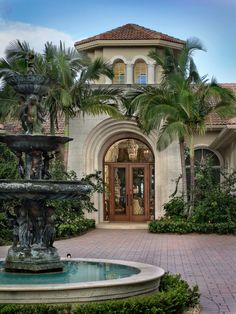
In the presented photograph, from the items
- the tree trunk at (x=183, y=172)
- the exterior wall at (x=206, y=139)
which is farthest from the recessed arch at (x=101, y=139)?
the exterior wall at (x=206, y=139)

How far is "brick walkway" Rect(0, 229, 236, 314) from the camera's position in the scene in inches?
437

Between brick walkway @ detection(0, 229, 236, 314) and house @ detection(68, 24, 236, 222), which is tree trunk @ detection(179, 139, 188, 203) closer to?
house @ detection(68, 24, 236, 222)

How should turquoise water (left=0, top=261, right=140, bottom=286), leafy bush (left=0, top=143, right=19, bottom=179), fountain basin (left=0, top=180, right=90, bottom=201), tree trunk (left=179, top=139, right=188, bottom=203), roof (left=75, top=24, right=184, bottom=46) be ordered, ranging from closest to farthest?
1. turquoise water (left=0, top=261, right=140, bottom=286)
2. fountain basin (left=0, top=180, right=90, bottom=201)
3. leafy bush (left=0, top=143, right=19, bottom=179)
4. tree trunk (left=179, top=139, right=188, bottom=203)
5. roof (left=75, top=24, right=184, bottom=46)

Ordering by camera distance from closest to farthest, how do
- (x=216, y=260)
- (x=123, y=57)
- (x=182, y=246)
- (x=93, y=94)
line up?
1. (x=216, y=260)
2. (x=182, y=246)
3. (x=93, y=94)
4. (x=123, y=57)

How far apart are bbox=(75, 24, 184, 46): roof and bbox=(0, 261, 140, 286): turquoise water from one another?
20.6 metres

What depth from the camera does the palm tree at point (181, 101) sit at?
2358 centimetres

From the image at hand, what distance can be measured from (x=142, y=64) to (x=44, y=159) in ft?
70.5

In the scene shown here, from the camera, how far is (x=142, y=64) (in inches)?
1221

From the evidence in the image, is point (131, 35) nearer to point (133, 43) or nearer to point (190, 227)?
point (133, 43)

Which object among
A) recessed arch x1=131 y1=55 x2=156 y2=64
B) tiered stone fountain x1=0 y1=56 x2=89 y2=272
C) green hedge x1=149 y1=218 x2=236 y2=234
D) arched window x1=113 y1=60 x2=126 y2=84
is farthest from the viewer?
A: arched window x1=113 y1=60 x2=126 y2=84

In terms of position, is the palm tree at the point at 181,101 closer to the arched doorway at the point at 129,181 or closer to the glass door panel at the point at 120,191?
the arched doorway at the point at 129,181

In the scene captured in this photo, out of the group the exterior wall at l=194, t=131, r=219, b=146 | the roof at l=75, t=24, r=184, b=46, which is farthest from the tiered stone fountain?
the exterior wall at l=194, t=131, r=219, b=146

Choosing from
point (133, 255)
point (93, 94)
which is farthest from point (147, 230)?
point (133, 255)

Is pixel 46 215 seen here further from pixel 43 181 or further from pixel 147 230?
pixel 147 230
